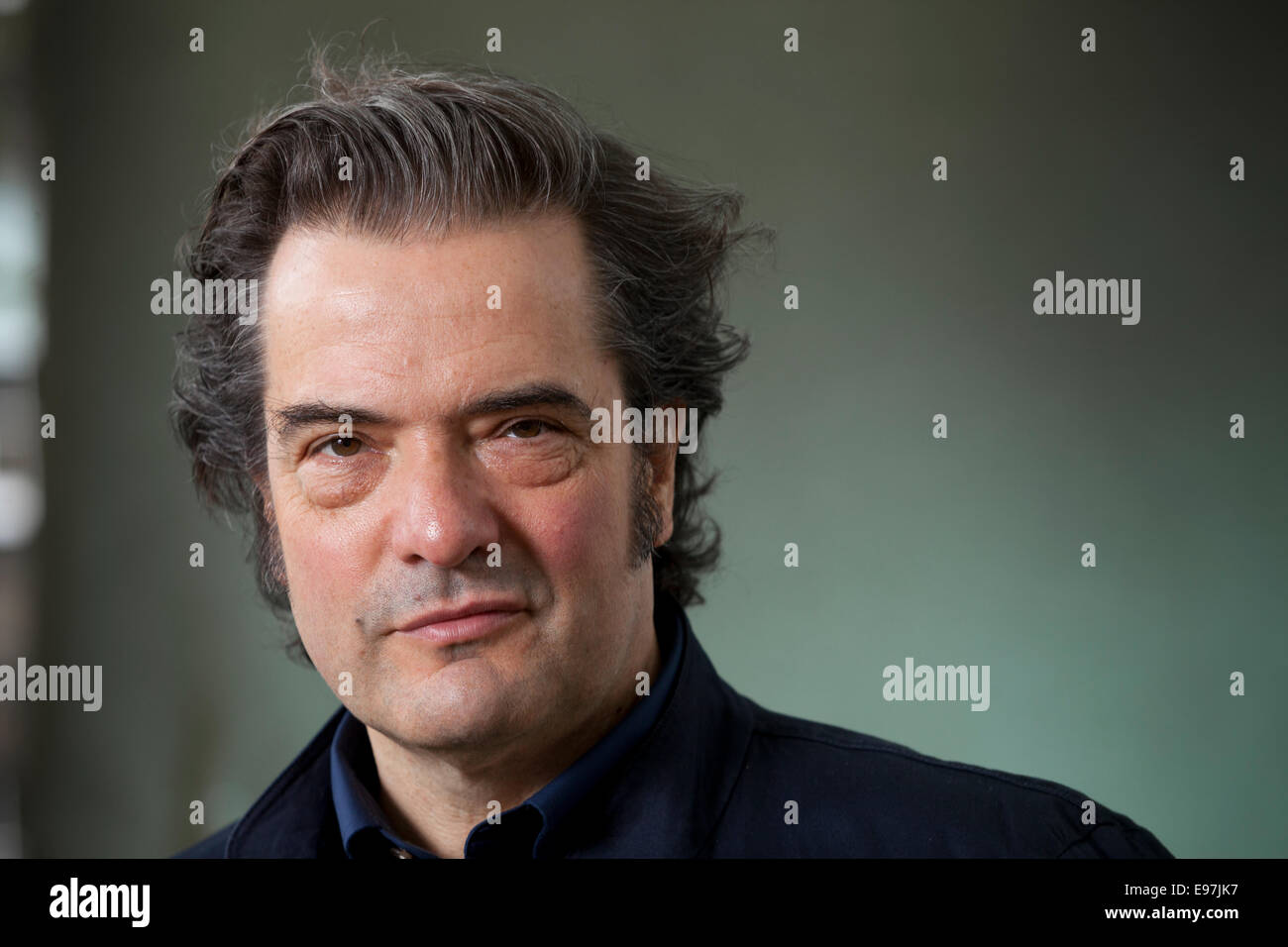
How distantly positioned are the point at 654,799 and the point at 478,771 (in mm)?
191

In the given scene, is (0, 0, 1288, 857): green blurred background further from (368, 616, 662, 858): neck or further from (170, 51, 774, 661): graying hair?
(368, 616, 662, 858): neck

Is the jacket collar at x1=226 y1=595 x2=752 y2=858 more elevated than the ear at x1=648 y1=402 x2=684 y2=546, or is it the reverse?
the ear at x1=648 y1=402 x2=684 y2=546

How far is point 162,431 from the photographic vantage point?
1.80 meters

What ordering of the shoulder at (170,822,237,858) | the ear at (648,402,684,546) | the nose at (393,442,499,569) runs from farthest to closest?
the shoulder at (170,822,237,858)
the ear at (648,402,684,546)
the nose at (393,442,499,569)

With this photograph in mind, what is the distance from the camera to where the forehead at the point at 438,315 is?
1148 mm

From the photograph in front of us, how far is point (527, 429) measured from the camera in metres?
1.19

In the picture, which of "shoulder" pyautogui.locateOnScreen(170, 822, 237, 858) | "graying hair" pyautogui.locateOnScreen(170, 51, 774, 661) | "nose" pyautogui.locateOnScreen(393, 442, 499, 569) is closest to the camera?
"nose" pyautogui.locateOnScreen(393, 442, 499, 569)

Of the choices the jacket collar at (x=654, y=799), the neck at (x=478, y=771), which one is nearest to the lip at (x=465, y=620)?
the neck at (x=478, y=771)

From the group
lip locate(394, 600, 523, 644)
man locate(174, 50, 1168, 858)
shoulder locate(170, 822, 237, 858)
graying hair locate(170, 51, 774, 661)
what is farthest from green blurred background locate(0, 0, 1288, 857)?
lip locate(394, 600, 523, 644)

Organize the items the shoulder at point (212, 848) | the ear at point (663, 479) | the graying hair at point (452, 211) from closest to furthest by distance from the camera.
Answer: the graying hair at point (452, 211) < the ear at point (663, 479) < the shoulder at point (212, 848)

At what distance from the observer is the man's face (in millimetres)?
1144

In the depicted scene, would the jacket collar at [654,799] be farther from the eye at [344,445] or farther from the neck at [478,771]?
the eye at [344,445]

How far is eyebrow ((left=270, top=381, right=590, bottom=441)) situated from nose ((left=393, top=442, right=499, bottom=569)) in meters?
0.05

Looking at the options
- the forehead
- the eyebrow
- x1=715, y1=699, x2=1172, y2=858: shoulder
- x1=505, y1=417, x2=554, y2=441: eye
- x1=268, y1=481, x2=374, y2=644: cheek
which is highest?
the forehead
